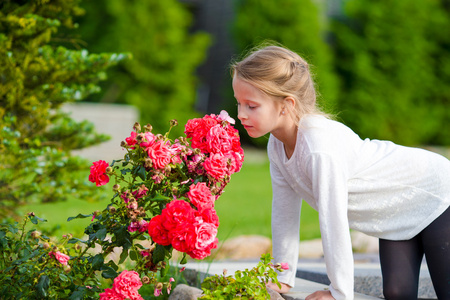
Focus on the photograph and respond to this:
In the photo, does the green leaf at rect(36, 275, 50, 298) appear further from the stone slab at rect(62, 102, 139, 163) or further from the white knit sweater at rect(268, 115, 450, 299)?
the stone slab at rect(62, 102, 139, 163)

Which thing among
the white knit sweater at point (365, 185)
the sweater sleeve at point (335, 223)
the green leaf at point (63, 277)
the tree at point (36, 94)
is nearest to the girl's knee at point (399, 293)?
the white knit sweater at point (365, 185)

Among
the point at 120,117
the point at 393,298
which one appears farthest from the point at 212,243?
the point at 120,117

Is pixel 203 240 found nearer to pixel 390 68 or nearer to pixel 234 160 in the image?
pixel 234 160

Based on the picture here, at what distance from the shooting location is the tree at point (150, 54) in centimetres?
1027

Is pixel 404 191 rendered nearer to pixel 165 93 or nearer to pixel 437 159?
pixel 437 159

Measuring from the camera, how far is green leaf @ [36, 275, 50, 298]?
6.39ft

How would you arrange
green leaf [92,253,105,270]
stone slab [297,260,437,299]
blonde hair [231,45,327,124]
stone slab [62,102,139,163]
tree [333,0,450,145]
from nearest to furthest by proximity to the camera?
green leaf [92,253,105,270]
blonde hair [231,45,327,124]
stone slab [297,260,437,299]
stone slab [62,102,139,163]
tree [333,0,450,145]

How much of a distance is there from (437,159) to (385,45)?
10087mm

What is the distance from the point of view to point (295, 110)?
7.90 ft

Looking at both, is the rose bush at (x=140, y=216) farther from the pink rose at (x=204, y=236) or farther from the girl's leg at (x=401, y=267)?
the girl's leg at (x=401, y=267)

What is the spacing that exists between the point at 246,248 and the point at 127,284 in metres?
2.34

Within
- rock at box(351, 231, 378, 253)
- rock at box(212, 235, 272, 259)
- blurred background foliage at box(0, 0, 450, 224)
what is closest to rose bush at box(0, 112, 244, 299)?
rock at box(212, 235, 272, 259)

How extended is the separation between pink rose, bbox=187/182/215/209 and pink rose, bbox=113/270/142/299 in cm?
34

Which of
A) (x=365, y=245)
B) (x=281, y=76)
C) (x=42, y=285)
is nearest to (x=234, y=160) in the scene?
(x=281, y=76)
